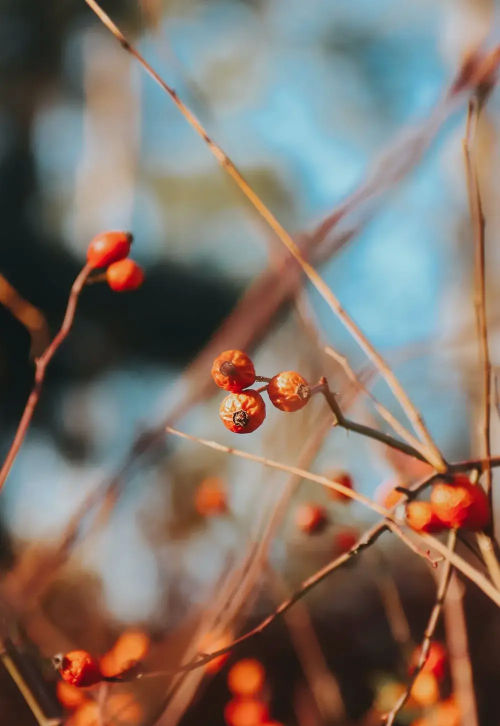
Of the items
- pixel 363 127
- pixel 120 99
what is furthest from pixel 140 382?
pixel 363 127

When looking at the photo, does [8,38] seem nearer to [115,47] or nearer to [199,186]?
[115,47]

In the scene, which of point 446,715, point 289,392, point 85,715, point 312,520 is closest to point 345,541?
point 312,520

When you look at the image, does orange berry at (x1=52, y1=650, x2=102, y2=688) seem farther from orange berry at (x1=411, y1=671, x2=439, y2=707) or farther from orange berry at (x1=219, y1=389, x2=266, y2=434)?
orange berry at (x1=411, y1=671, x2=439, y2=707)

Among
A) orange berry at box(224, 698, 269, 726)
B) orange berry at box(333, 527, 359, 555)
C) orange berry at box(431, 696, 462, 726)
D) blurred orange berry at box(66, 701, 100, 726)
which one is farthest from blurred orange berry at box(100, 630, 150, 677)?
orange berry at box(431, 696, 462, 726)

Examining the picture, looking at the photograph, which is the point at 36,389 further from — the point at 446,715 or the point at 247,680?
the point at 446,715

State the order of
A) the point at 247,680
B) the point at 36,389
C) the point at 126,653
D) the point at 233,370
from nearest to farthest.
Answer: the point at 233,370, the point at 36,389, the point at 126,653, the point at 247,680

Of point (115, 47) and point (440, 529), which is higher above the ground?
point (115, 47)
